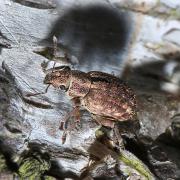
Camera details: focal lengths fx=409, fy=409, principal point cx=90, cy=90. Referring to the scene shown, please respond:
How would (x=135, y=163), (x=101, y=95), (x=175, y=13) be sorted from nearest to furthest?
(x=135, y=163)
(x=101, y=95)
(x=175, y=13)

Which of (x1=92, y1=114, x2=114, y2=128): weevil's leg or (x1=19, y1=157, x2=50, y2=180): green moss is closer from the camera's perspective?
(x1=19, y1=157, x2=50, y2=180): green moss

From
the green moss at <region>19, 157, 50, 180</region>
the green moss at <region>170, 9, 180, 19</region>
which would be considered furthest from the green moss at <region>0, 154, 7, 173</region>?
the green moss at <region>170, 9, 180, 19</region>

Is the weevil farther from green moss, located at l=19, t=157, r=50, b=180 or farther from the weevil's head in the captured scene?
green moss, located at l=19, t=157, r=50, b=180

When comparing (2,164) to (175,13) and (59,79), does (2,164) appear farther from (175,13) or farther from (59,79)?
(175,13)

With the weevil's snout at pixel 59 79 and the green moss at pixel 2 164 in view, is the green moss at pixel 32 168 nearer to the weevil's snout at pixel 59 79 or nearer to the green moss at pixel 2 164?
the green moss at pixel 2 164

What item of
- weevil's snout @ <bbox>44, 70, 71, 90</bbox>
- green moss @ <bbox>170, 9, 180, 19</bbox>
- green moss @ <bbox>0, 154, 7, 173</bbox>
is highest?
green moss @ <bbox>170, 9, 180, 19</bbox>

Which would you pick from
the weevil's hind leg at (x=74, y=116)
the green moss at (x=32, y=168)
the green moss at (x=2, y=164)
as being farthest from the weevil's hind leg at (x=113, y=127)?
the green moss at (x=2, y=164)

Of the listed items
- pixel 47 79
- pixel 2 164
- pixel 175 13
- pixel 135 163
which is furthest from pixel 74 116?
pixel 175 13

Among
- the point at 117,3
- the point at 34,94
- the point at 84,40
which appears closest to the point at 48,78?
the point at 34,94
